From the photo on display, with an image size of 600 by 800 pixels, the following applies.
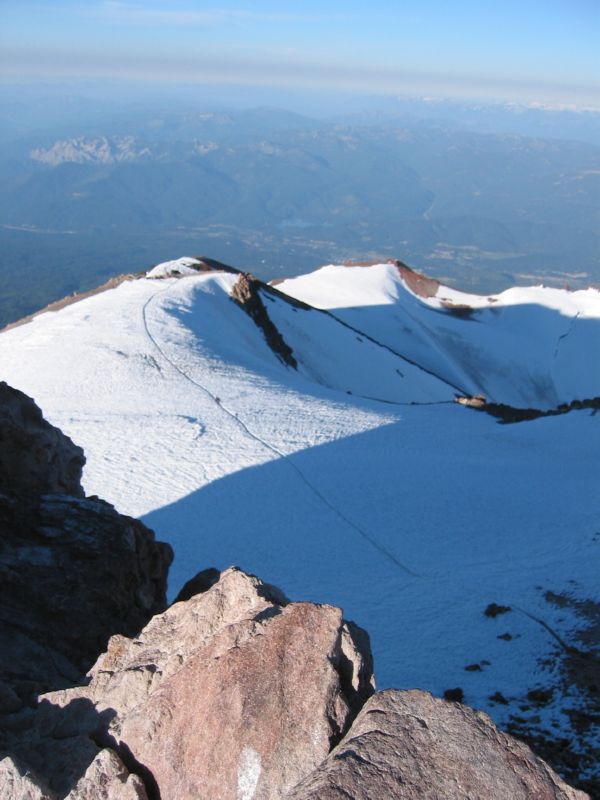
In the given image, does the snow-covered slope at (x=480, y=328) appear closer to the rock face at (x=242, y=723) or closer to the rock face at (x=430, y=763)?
the rock face at (x=242, y=723)

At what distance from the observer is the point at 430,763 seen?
430cm

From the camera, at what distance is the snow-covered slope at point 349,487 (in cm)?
1388

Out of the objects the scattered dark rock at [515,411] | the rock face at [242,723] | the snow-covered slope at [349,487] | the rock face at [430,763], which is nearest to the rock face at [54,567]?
the rock face at [242,723]

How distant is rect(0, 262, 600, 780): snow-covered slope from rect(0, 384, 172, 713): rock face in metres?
4.92

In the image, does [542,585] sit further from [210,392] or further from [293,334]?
[293,334]

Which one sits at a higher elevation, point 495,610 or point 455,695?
point 455,695

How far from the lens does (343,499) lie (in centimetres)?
2133

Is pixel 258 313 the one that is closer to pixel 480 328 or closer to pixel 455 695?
pixel 480 328

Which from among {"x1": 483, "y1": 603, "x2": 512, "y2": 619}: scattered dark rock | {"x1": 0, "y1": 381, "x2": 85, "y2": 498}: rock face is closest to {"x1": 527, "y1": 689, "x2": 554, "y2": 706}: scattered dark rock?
{"x1": 483, "y1": 603, "x2": 512, "y2": 619}: scattered dark rock

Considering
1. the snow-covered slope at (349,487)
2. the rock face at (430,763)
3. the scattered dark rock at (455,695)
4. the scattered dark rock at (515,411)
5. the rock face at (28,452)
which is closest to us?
the rock face at (430,763)

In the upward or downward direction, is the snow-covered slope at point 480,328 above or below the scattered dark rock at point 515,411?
below

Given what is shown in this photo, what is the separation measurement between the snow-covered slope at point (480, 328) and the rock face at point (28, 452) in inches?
1878

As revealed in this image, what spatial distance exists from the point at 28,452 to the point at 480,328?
64121mm

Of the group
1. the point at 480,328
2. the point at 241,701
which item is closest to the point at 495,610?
the point at 241,701
